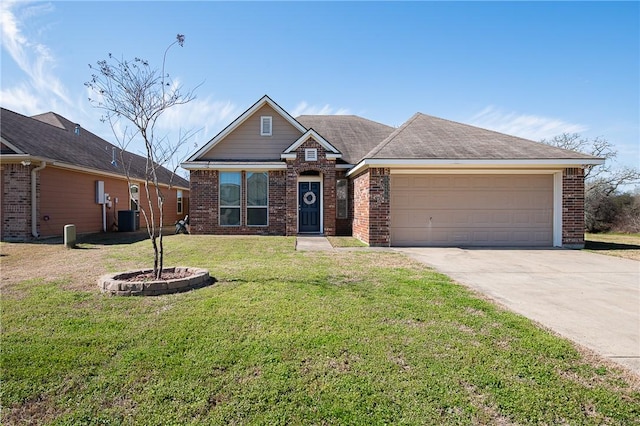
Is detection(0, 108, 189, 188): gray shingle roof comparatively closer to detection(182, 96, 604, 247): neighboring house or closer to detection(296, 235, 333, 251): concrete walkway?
detection(182, 96, 604, 247): neighboring house

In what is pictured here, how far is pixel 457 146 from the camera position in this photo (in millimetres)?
11367

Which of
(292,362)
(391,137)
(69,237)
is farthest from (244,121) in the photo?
(292,362)

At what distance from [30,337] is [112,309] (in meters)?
0.91

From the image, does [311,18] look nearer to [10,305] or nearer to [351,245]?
[351,245]

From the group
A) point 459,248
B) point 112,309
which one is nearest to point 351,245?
point 459,248

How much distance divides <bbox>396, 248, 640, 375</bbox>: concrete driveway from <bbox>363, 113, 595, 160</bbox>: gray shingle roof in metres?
3.07

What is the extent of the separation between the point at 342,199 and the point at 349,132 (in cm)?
470

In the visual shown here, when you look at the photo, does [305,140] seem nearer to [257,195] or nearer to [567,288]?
[257,195]

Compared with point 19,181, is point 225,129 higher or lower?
higher

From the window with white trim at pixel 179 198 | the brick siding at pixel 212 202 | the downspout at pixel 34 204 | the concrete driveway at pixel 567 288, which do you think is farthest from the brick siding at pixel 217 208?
the window with white trim at pixel 179 198

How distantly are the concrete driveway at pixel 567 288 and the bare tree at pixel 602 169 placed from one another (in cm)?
1328

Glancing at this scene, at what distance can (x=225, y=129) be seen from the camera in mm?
14359

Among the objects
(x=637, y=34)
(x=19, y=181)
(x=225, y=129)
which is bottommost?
(x=19, y=181)

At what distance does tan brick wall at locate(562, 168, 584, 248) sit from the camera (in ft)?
35.1
